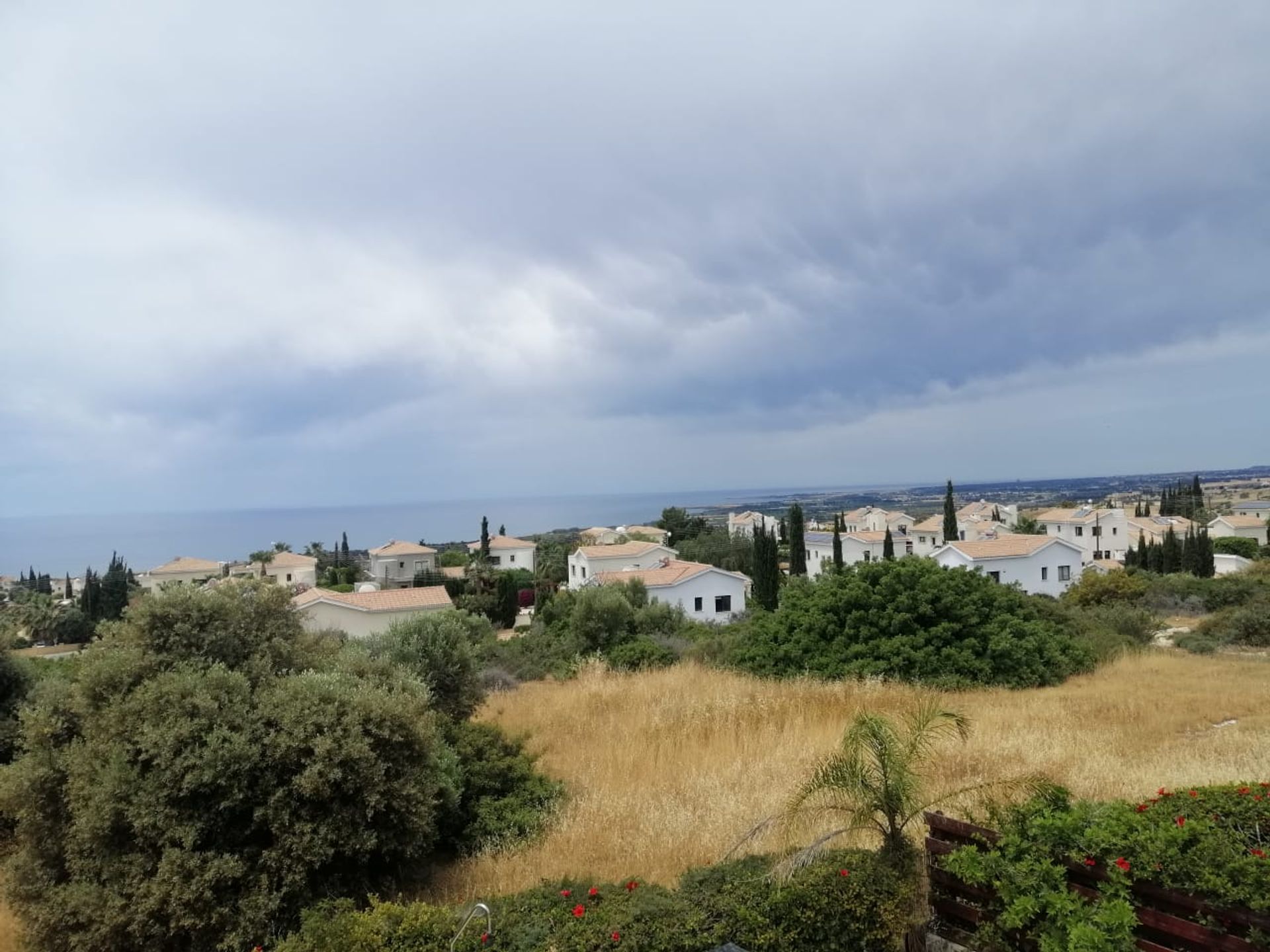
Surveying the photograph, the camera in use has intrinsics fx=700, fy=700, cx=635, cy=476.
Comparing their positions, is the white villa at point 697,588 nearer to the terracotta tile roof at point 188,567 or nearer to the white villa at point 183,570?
the white villa at point 183,570

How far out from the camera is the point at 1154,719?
9469 mm

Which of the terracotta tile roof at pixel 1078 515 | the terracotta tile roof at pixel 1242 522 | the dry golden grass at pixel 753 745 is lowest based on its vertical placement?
the terracotta tile roof at pixel 1242 522

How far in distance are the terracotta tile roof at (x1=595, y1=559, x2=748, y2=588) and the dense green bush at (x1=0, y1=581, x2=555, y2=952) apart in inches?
1277

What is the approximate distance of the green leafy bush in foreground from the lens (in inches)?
143

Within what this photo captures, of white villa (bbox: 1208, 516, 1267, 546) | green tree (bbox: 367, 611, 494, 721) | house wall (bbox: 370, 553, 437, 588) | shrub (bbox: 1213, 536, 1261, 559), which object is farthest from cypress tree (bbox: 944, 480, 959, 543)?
green tree (bbox: 367, 611, 494, 721)

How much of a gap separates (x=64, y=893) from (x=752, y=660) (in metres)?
12.0

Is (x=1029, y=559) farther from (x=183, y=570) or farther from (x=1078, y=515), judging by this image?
(x=183, y=570)

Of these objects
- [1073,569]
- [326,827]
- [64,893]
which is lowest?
[1073,569]

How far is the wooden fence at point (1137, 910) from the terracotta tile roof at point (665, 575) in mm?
34391

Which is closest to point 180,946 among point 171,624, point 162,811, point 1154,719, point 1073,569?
point 162,811

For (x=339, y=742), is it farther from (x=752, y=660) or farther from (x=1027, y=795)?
(x=752, y=660)

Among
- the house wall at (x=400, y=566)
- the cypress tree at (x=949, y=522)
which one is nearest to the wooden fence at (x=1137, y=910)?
the cypress tree at (x=949, y=522)

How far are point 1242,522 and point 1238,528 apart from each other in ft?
4.72

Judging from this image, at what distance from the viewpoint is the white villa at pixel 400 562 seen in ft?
232
